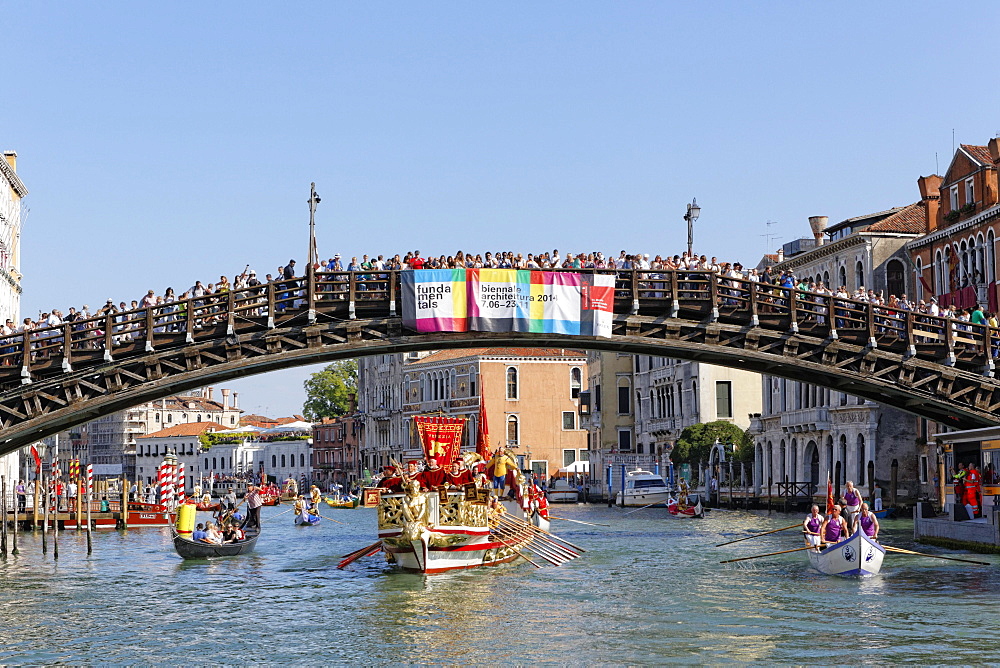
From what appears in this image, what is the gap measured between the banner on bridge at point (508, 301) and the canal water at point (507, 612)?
16.9 feet

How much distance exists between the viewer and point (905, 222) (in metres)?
54.2

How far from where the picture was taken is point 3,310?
55562 mm

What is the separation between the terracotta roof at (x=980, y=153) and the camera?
4394 centimetres

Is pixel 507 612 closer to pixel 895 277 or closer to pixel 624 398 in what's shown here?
pixel 895 277

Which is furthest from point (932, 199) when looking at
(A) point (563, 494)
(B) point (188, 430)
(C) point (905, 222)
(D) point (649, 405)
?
(B) point (188, 430)

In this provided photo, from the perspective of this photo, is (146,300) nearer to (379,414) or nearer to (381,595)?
(381,595)

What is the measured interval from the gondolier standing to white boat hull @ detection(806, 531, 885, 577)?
1560 centimetres

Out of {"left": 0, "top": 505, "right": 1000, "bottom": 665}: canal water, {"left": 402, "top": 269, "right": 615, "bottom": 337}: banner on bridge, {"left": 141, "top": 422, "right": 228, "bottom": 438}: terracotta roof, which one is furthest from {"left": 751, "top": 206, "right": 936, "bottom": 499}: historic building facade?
{"left": 141, "top": 422, "right": 228, "bottom": 438}: terracotta roof

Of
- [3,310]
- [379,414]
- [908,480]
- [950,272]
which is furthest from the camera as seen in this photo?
[379,414]

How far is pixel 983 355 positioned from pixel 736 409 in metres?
40.8

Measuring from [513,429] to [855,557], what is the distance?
215 ft

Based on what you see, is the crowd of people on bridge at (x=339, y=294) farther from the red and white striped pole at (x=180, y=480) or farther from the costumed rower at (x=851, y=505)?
the red and white striped pole at (x=180, y=480)

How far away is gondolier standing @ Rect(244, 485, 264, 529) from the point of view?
36.7 meters

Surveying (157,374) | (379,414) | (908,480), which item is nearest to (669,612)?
(157,374)
